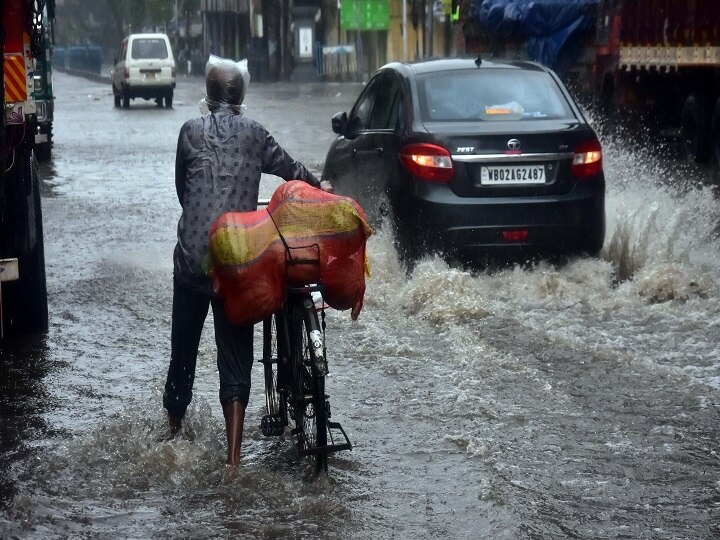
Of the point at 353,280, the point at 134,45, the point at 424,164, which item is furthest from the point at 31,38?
the point at 134,45

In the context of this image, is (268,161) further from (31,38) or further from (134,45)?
(134,45)

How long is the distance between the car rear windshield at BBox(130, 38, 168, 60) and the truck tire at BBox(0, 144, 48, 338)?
111ft

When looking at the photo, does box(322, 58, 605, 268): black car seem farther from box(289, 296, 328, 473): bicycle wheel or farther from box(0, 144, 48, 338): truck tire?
box(289, 296, 328, 473): bicycle wheel

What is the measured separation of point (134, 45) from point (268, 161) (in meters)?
38.0

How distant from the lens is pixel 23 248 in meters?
7.70

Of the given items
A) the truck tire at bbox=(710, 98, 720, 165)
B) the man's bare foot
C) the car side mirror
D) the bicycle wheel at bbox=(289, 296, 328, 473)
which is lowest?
the truck tire at bbox=(710, 98, 720, 165)

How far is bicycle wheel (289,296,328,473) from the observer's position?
16.0ft

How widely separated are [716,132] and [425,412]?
40.6 ft

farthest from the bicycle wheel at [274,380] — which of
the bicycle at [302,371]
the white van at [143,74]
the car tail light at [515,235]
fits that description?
the white van at [143,74]

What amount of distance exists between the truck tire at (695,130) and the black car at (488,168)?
871 centimetres

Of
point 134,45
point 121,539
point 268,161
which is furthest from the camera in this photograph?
point 134,45

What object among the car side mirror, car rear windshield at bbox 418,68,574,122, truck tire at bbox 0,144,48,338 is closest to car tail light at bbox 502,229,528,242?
car rear windshield at bbox 418,68,574,122

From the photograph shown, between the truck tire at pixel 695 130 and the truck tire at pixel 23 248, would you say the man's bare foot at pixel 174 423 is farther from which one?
the truck tire at pixel 695 130

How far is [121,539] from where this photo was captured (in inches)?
180
